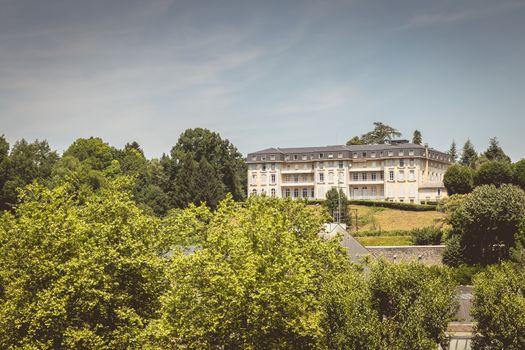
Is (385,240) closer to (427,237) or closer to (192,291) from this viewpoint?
(427,237)

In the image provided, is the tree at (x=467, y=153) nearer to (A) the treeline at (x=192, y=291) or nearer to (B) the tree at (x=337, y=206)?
(B) the tree at (x=337, y=206)

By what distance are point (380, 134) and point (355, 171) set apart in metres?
35.5

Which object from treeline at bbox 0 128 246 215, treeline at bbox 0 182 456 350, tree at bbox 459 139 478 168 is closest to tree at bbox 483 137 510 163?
tree at bbox 459 139 478 168

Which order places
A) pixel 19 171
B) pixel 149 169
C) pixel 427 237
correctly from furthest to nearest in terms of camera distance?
pixel 149 169 → pixel 19 171 → pixel 427 237

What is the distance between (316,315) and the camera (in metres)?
26.1

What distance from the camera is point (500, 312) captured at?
2341 cm

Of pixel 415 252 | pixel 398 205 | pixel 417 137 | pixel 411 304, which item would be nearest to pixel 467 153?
pixel 417 137

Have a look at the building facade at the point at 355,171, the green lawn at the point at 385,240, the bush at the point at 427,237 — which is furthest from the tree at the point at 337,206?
the bush at the point at 427,237

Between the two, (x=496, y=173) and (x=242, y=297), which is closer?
(x=242, y=297)

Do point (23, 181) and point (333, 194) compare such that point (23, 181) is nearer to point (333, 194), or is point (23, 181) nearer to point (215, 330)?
point (333, 194)

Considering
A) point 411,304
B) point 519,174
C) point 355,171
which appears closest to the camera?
point 411,304

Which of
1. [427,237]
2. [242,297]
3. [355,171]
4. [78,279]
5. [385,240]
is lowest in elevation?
[385,240]

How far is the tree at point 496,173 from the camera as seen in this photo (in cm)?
8031

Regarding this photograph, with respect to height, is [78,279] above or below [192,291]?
above
